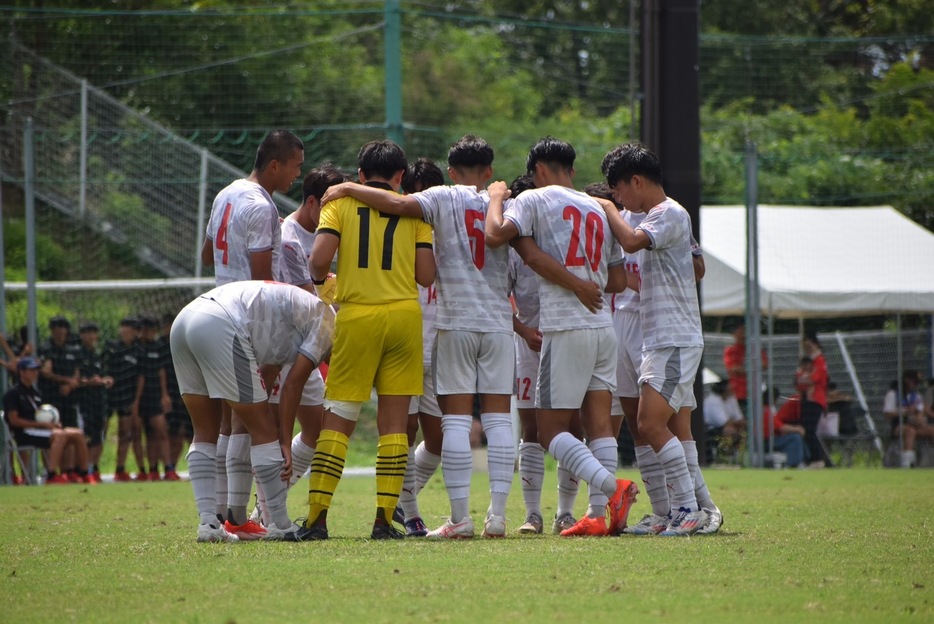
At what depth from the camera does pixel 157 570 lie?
18.6 ft

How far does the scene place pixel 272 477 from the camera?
687 cm

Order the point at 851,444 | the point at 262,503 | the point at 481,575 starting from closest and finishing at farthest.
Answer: the point at 481,575
the point at 262,503
the point at 851,444

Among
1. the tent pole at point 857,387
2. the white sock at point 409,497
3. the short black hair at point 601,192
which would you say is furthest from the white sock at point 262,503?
the tent pole at point 857,387

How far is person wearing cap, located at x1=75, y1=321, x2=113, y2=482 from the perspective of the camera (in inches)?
594

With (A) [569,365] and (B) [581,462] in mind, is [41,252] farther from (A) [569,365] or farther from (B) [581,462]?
(B) [581,462]

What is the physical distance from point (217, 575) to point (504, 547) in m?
1.58

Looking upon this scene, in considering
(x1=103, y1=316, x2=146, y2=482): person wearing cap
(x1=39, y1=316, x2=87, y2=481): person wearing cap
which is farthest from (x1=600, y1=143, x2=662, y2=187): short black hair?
(x1=39, y1=316, x2=87, y2=481): person wearing cap

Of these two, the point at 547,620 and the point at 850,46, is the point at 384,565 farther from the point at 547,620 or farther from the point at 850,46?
the point at 850,46

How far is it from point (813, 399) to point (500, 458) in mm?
10446

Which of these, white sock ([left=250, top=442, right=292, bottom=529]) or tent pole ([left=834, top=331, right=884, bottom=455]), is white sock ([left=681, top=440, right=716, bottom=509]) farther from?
tent pole ([left=834, top=331, right=884, bottom=455])

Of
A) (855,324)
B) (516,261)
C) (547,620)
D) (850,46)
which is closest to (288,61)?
(850,46)

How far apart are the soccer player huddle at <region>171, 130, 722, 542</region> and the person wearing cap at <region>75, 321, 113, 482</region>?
7.98 metres

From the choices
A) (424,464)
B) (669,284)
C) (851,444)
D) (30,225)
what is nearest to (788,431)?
(851,444)

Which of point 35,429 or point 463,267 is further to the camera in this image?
point 35,429
